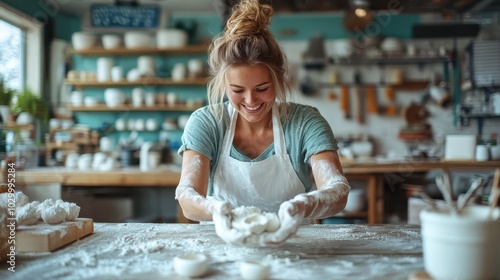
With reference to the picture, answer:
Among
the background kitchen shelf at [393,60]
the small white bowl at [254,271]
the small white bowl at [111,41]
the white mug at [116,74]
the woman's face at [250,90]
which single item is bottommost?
the small white bowl at [254,271]

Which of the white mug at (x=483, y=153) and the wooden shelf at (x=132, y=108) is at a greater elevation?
the wooden shelf at (x=132, y=108)

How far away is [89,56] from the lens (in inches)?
217

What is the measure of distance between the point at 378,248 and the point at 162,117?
14.6ft

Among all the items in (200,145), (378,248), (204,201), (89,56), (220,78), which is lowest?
(378,248)

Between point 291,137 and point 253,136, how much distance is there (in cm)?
19

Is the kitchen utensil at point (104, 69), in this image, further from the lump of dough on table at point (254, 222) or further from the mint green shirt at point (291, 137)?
the lump of dough on table at point (254, 222)

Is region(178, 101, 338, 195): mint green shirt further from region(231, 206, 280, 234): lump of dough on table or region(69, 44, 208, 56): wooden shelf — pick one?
region(69, 44, 208, 56): wooden shelf

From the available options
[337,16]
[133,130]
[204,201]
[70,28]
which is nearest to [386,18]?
[337,16]

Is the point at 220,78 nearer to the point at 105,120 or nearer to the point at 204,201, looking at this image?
the point at 204,201

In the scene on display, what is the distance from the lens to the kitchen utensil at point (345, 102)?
5.52 meters

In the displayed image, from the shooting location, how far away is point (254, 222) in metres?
1.29

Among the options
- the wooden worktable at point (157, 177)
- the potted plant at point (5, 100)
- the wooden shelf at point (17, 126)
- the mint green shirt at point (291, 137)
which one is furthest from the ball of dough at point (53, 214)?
the potted plant at point (5, 100)

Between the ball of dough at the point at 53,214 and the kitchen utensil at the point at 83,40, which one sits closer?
the ball of dough at the point at 53,214

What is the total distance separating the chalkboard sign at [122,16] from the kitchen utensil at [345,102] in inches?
94.6
